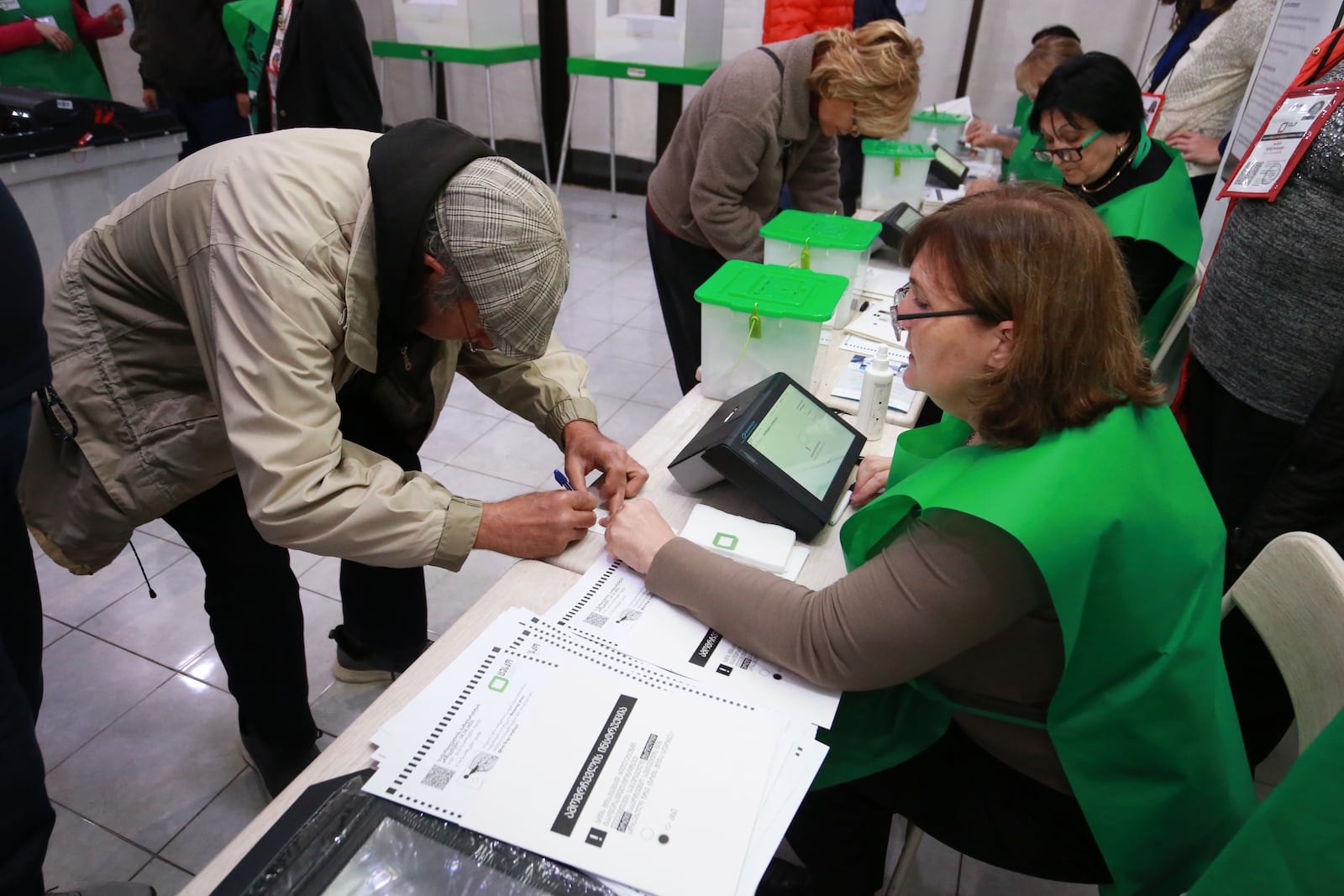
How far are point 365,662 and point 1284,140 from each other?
2253 mm

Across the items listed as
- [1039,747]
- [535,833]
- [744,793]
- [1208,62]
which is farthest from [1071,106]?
[535,833]

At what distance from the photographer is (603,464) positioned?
1342 millimetres

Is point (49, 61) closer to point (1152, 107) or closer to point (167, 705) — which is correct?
point (167, 705)

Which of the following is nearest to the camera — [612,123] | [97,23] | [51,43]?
[51,43]

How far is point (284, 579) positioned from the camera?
1.40m

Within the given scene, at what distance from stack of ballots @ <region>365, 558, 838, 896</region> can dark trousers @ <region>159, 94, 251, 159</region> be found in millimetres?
3987

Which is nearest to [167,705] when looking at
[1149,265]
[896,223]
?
[896,223]

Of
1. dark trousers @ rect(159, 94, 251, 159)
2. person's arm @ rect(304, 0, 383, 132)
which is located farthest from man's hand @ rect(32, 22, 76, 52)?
person's arm @ rect(304, 0, 383, 132)

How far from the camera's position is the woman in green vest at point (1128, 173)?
6.55ft

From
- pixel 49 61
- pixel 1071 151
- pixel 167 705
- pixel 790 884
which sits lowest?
pixel 167 705

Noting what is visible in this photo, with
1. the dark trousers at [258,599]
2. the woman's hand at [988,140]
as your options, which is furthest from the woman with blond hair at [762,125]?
the woman's hand at [988,140]

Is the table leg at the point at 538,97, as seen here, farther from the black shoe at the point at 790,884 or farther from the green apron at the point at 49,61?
the black shoe at the point at 790,884

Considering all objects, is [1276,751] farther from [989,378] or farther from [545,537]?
[545,537]

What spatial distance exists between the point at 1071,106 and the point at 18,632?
244 cm
